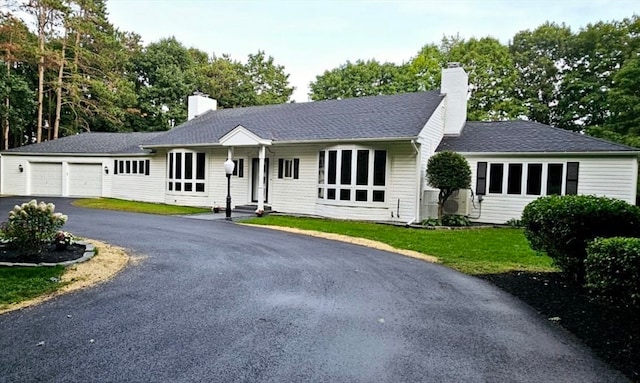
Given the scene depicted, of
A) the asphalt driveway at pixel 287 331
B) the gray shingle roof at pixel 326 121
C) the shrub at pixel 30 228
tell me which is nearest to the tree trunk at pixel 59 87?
the gray shingle roof at pixel 326 121

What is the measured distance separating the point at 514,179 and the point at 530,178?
0.51 metres

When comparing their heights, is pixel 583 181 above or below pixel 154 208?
above

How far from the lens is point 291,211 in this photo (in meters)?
15.5

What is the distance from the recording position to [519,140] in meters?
14.2

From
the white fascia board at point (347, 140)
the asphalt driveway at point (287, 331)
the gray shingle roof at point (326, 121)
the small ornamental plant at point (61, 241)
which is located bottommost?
the asphalt driveway at point (287, 331)

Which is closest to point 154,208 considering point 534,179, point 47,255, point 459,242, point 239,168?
point 239,168

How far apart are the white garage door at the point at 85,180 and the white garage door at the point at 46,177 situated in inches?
30.3

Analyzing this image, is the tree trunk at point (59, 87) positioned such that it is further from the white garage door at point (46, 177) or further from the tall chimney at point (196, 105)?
the tall chimney at point (196, 105)

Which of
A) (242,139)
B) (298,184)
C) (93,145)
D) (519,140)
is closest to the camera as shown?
(519,140)

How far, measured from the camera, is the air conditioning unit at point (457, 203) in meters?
14.0

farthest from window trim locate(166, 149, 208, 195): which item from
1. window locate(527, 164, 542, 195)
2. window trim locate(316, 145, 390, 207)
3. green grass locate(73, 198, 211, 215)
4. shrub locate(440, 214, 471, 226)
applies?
window locate(527, 164, 542, 195)

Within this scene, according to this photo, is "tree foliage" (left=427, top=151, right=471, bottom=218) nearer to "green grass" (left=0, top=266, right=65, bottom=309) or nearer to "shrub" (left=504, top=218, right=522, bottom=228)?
"shrub" (left=504, top=218, right=522, bottom=228)

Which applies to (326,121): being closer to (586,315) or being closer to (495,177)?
(495,177)

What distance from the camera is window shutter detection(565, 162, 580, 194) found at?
1277 cm
